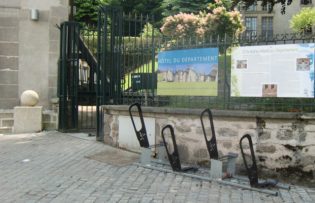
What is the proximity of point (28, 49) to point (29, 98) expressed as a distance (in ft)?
5.06

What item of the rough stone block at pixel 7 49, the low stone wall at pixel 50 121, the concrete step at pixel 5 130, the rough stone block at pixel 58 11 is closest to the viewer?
the concrete step at pixel 5 130

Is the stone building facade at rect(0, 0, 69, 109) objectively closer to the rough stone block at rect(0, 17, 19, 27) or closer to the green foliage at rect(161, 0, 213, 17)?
the rough stone block at rect(0, 17, 19, 27)

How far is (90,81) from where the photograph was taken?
13.5 metres

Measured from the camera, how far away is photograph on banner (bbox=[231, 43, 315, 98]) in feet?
24.4

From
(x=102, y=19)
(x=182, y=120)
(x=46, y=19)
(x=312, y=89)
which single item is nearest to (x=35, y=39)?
(x=46, y=19)

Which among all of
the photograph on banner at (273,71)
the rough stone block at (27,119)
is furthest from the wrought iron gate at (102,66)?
the photograph on banner at (273,71)

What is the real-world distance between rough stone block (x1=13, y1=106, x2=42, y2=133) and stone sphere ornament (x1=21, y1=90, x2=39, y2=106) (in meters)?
0.12

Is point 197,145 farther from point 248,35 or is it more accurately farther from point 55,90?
point 55,90

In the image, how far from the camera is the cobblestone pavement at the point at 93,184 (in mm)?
6586

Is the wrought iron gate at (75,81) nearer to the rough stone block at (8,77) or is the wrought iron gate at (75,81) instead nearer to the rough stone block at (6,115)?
the rough stone block at (8,77)

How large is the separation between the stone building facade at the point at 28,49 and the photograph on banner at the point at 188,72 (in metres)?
5.15

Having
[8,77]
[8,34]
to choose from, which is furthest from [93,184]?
[8,34]

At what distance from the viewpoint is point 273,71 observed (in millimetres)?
7730

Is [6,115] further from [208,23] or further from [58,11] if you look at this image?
[208,23]
